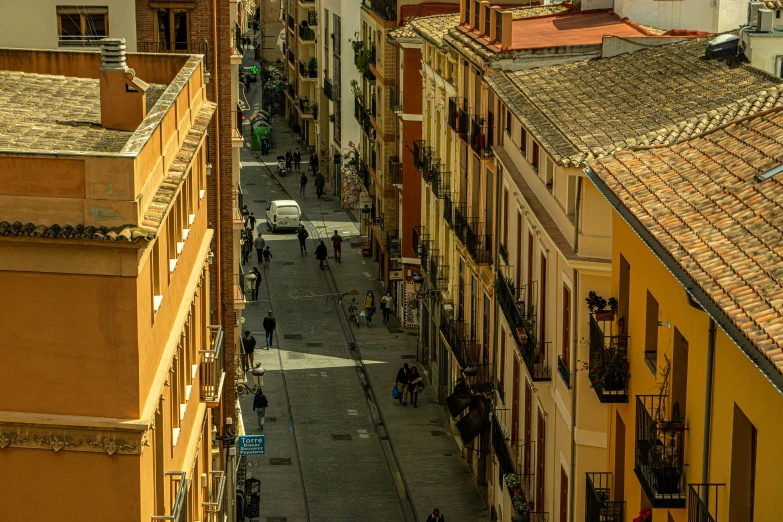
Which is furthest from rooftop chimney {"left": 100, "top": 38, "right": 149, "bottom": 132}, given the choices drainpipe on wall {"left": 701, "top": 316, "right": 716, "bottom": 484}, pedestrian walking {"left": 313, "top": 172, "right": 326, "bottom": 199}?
pedestrian walking {"left": 313, "top": 172, "right": 326, "bottom": 199}

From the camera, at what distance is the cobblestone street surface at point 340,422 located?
173 ft

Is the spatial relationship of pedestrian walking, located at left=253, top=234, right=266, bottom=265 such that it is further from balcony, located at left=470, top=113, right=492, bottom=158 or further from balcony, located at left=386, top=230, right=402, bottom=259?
balcony, located at left=470, top=113, right=492, bottom=158

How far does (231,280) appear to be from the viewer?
A: 167 ft

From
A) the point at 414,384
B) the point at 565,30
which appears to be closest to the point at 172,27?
the point at 565,30

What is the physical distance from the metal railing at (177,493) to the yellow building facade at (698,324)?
7.50 m

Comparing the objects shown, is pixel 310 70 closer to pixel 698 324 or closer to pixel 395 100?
pixel 395 100

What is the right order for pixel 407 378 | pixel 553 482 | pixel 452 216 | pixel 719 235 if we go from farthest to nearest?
pixel 407 378 < pixel 452 216 < pixel 553 482 < pixel 719 235

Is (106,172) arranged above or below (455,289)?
above

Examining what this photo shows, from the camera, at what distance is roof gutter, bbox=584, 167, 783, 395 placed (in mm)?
17994

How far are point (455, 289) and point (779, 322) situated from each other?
40154 mm

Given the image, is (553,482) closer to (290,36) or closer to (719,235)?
(719,235)

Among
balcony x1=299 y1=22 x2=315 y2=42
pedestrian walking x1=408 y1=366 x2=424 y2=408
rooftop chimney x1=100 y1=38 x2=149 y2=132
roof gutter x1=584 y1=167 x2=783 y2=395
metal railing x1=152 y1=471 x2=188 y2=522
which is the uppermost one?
rooftop chimney x1=100 y1=38 x2=149 y2=132

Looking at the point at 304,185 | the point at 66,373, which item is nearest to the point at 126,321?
the point at 66,373

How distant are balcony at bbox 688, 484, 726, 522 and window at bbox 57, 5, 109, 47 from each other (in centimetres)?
2737
